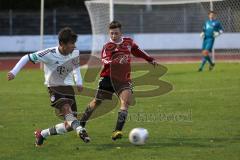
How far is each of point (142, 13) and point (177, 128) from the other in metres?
23.9

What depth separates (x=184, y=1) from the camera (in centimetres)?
2428

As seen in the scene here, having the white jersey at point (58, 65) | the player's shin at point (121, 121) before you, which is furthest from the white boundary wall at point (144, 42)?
the player's shin at point (121, 121)

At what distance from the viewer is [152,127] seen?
35.5 ft

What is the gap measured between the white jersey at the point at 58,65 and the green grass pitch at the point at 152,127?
3.10 ft

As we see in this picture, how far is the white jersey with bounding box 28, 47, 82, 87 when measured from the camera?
9.17 m

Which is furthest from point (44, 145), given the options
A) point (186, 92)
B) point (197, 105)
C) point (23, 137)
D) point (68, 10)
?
point (68, 10)

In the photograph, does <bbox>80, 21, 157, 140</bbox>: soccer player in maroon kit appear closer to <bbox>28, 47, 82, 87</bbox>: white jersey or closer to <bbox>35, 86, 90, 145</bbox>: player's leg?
<bbox>28, 47, 82, 87</bbox>: white jersey

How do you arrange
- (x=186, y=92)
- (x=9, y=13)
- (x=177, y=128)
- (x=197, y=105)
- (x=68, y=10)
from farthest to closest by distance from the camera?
(x=68, y=10) < (x=9, y=13) < (x=186, y=92) < (x=197, y=105) < (x=177, y=128)

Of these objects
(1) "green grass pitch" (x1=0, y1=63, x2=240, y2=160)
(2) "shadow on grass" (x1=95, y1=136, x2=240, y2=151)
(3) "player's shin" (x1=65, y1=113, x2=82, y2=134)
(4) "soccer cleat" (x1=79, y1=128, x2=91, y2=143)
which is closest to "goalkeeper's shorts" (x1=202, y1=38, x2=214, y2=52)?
(1) "green grass pitch" (x1=0, y1=63, x2=240, y2=160)

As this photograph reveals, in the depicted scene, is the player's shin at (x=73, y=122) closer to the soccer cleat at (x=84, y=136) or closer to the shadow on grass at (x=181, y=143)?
the soccer cleat at (x=84, y=136)

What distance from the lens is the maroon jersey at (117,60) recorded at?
32.7ft

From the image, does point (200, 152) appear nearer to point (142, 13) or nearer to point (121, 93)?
point (121, 93)

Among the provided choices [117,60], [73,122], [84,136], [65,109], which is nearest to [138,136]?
[84,136]

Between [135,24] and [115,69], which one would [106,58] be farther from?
[135,24]
